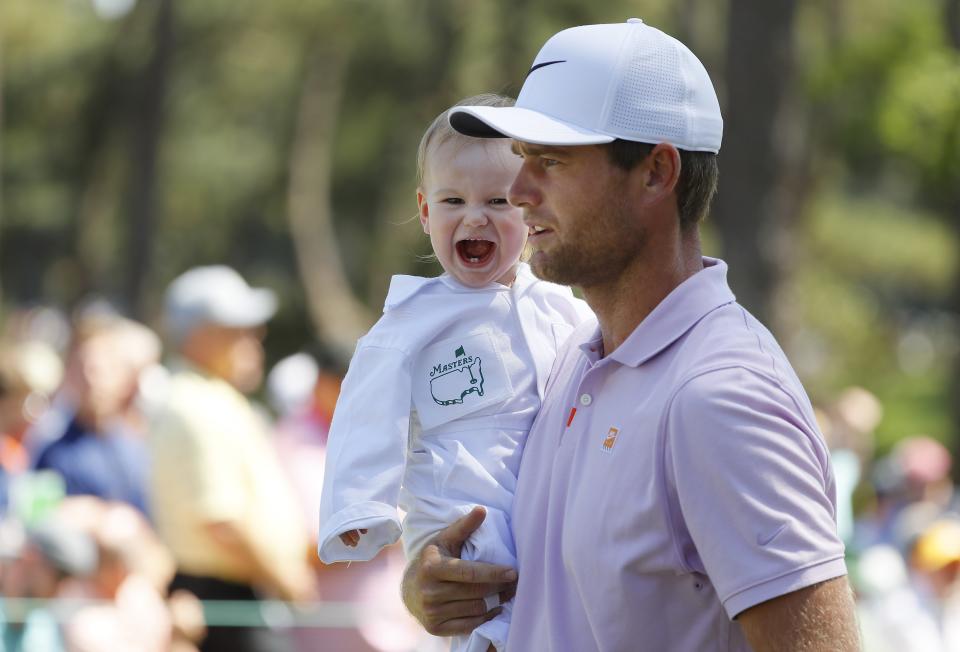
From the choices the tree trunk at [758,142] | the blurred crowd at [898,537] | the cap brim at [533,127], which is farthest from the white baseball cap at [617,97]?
the tree trunk at [758,142]

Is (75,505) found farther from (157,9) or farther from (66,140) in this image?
Answer: (66,140)

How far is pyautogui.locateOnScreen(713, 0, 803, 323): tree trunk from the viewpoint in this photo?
33.7 feet

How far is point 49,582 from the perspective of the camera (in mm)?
5488

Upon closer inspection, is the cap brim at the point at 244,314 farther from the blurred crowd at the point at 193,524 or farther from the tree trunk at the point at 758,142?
the tree trunk at the point at 758,142

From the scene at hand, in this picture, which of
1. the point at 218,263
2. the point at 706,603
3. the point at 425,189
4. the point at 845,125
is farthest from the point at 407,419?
the point at 218,263

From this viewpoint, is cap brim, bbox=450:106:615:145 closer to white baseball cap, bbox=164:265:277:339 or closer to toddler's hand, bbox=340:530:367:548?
toddler's hand, bbox=340:530:367:548

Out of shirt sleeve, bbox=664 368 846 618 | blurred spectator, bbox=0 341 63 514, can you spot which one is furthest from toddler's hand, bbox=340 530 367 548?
blurred spectator, bbox=0 341 63 514

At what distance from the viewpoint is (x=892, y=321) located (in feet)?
121

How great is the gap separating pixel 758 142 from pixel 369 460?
813 centimetres

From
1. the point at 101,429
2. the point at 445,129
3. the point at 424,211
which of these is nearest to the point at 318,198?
the point at 101,429

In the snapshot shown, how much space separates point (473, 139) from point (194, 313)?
3.13 meters

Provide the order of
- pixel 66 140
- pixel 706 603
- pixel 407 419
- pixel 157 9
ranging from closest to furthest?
pixel 706 603, pixel 407 419, pixel 157 9, pixel 66 140

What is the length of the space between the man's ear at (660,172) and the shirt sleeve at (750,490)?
41cm

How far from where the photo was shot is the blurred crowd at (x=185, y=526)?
211 inches
